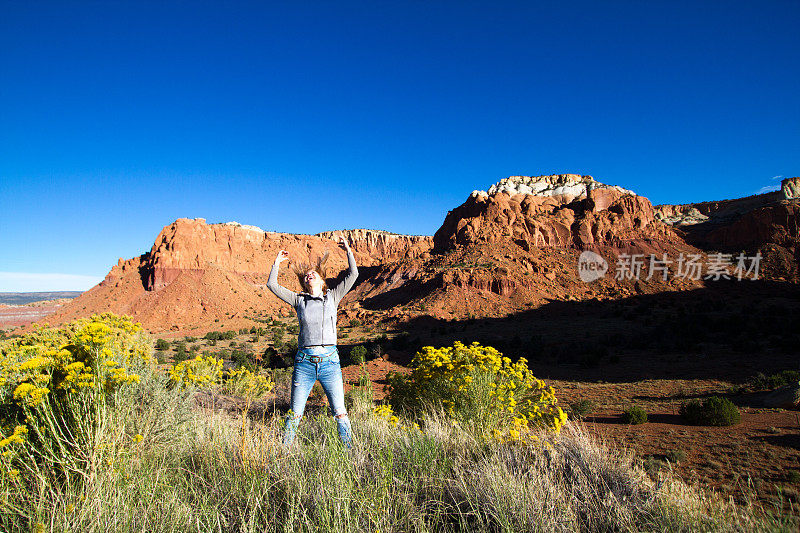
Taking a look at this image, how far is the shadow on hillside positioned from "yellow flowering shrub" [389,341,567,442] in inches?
496

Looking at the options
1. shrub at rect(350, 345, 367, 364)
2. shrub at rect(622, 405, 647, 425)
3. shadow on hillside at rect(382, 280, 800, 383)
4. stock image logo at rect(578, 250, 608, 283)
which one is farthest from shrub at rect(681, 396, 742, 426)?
stock image logo at rect(578, 250, 608, 283)

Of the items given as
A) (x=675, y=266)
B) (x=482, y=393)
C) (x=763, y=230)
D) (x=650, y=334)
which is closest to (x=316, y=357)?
(x=482, y=393)

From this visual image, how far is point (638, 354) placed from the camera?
2133 centimetres

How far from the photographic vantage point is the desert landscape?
8930mm

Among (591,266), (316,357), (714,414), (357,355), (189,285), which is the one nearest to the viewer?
(316,357)

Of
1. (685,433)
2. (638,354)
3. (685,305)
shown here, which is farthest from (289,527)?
(685,305)

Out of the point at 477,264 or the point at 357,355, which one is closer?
the point at 357,355

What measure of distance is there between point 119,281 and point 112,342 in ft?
229

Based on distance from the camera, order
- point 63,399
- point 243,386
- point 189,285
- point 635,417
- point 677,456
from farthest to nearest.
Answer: point 189,285 < point 635,417 < point 243,386 < point 677,456 < point 63,399

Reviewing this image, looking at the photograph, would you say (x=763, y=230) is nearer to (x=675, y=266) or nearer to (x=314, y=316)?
(x=675, y=266)

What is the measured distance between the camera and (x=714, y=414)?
8.99 m

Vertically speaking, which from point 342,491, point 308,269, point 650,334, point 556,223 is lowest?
point 650,334

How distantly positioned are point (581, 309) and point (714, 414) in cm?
3275

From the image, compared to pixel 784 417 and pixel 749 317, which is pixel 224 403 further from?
pixel 749 317
